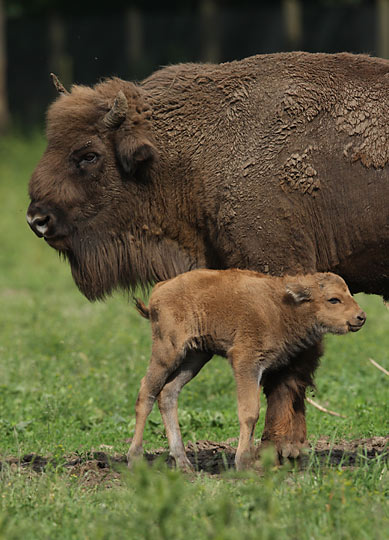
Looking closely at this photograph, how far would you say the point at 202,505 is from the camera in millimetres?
4449

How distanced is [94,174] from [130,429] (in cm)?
213

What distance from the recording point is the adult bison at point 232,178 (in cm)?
554

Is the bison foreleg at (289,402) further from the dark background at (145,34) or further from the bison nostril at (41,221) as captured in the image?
the dark background at (145,34)

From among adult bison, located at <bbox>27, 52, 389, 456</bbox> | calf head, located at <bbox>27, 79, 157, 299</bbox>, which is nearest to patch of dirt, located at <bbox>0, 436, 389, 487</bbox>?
adult bison, located at <bbox>27, 52, 389, 456</bbox>

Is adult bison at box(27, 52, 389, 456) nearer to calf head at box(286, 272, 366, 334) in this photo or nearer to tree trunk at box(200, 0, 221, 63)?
calf head at box(286, 272, 366, 334)

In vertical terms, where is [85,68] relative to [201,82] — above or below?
below

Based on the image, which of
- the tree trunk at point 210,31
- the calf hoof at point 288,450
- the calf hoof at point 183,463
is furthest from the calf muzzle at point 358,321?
the tree trunk at point 210,31

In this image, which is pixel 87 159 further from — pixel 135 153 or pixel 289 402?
pixel 289 402

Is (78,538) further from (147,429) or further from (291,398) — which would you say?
(147,429)

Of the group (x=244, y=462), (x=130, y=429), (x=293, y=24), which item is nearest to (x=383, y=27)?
(x=293, y=24)

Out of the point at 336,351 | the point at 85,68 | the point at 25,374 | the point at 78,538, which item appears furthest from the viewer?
the point at 85,68

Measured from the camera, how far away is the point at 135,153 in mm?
5844

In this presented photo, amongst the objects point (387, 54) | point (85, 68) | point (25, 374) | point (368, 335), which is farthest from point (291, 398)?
point (85, 68)

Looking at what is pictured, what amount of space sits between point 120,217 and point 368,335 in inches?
175
